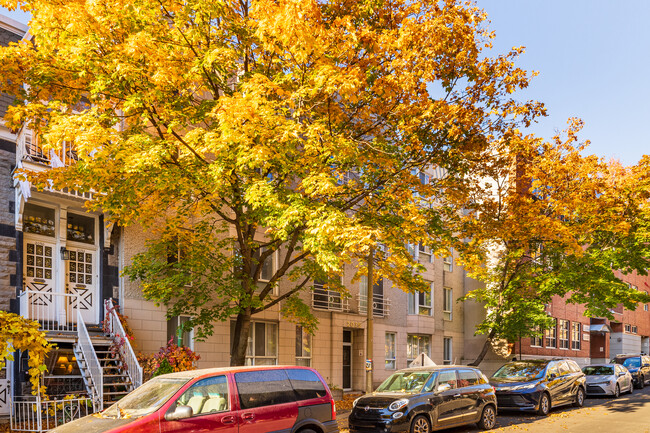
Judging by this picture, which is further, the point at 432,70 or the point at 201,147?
the point at 432,70

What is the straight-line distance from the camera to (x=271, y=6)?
1186cm

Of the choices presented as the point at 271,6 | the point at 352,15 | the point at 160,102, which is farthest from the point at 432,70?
the point at 160,102

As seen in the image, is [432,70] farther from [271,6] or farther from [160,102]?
[160,102]

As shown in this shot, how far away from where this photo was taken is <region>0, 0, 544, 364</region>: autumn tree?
11.8 m

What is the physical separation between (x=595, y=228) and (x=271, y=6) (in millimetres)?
17886

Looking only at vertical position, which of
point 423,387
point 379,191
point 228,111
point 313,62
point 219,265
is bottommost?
point 423,387

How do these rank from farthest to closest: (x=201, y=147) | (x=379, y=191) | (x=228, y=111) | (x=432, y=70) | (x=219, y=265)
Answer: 1. (x=219, y=265)
2. (x=379, y=191)
3. (x=432, y=70)
4. (x=201, y=147)
5. (x=228, y=111)

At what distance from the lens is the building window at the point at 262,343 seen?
21.1m

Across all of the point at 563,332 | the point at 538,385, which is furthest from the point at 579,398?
the point at 563,332

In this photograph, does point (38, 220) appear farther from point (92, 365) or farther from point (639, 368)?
point (639, 368)

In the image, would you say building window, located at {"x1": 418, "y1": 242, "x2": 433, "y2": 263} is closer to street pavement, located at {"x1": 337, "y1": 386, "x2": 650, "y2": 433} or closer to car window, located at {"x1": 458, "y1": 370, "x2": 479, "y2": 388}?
street pavement, located at {"x1": 337, "y1": 386, "x2": 650, "y2": 433}

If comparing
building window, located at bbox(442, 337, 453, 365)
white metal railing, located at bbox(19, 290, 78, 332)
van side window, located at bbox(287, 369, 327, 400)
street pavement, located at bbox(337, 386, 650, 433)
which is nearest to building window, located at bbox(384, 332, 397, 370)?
building window, located at bbox(442, 337, 453, 365)

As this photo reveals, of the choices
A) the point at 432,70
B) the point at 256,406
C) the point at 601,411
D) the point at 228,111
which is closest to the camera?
the point at 256,406

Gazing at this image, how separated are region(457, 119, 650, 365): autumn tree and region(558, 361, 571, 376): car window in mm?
4107
